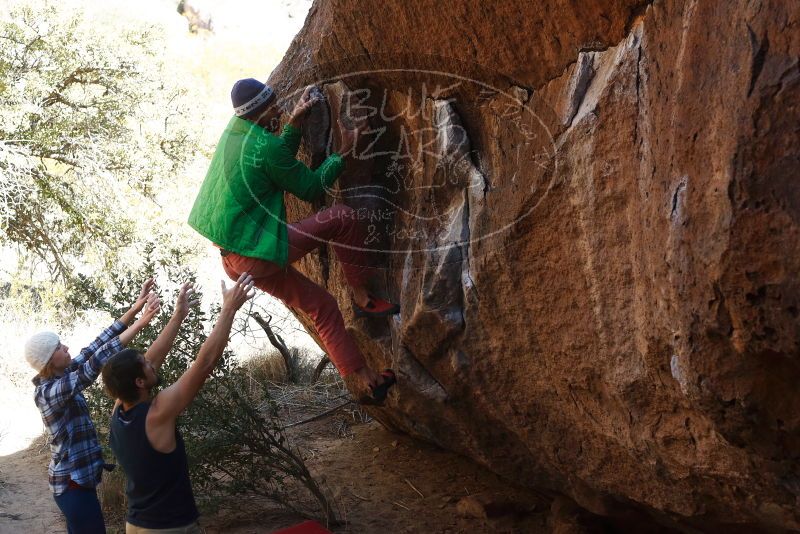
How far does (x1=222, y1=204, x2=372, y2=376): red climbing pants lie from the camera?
14.0 feet

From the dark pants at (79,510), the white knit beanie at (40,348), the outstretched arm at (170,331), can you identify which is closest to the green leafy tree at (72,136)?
the white knit beanie at (40,348)

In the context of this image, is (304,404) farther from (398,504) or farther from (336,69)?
(336,69)

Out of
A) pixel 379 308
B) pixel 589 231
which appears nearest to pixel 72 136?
pixel 379 308

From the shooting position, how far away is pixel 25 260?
11.8m

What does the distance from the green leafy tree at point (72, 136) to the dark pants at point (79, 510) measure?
24.9 feet

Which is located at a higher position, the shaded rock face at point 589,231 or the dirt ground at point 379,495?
the shaded rock face at point 589,231

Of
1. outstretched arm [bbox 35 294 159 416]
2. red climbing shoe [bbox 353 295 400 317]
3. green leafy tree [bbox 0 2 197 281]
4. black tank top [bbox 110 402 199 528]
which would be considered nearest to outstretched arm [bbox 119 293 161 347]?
outstretched arm [bbox 35 294 159 416]

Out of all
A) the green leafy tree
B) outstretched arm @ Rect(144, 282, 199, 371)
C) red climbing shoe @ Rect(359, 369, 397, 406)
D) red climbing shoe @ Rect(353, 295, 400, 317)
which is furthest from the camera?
the green leafy tree

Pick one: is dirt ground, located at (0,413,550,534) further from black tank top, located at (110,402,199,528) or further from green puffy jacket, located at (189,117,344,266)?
green puffy jacket, located at (189,117,344,266)

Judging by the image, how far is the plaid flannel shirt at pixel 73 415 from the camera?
4062 mm

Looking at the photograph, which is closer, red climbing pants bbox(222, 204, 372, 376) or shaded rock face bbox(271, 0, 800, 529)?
shaded rock face bbox(271, 0, 800, 529)

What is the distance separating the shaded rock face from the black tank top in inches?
55.9

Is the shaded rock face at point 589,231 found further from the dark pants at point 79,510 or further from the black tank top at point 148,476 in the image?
the dark pants at point 79,510

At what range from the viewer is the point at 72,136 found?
462 inches
